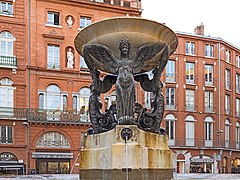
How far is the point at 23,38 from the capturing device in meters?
43.1

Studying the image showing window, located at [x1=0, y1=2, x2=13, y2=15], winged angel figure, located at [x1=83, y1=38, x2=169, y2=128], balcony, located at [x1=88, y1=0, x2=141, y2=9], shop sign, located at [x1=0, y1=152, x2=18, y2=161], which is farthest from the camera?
balcony, located at [x1=88, y1=0, x2=141, y2=9]

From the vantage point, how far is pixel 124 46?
11.3m

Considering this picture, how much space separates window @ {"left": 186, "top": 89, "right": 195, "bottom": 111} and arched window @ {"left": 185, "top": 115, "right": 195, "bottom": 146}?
100cm

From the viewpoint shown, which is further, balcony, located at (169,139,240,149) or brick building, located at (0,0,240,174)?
balcony, located at (169,139,240,149)

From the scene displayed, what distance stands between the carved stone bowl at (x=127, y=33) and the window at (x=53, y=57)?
3246 cm

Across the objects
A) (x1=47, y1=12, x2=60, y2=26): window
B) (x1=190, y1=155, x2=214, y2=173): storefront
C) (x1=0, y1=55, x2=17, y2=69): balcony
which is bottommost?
(x1=190, y1=155, x2=214, y2=173): storefront

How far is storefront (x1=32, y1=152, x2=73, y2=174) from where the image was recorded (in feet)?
136

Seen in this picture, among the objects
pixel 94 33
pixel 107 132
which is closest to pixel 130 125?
pixel 107 132

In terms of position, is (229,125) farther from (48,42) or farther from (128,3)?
(48,42)

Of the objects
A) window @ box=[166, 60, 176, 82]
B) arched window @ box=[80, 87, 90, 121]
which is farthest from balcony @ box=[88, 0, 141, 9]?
arched window @ box=[80, 87, 90, 121]

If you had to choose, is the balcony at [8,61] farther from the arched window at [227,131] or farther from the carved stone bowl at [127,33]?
the carved stone bowl at [127,33]

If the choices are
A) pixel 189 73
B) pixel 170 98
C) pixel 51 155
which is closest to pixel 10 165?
pixel 51 155

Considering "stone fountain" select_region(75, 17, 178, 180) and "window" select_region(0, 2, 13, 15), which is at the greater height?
"window" select_region(0, 2, 13, 15)

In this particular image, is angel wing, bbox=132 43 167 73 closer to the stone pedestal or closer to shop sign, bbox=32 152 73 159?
the stone pedestal
